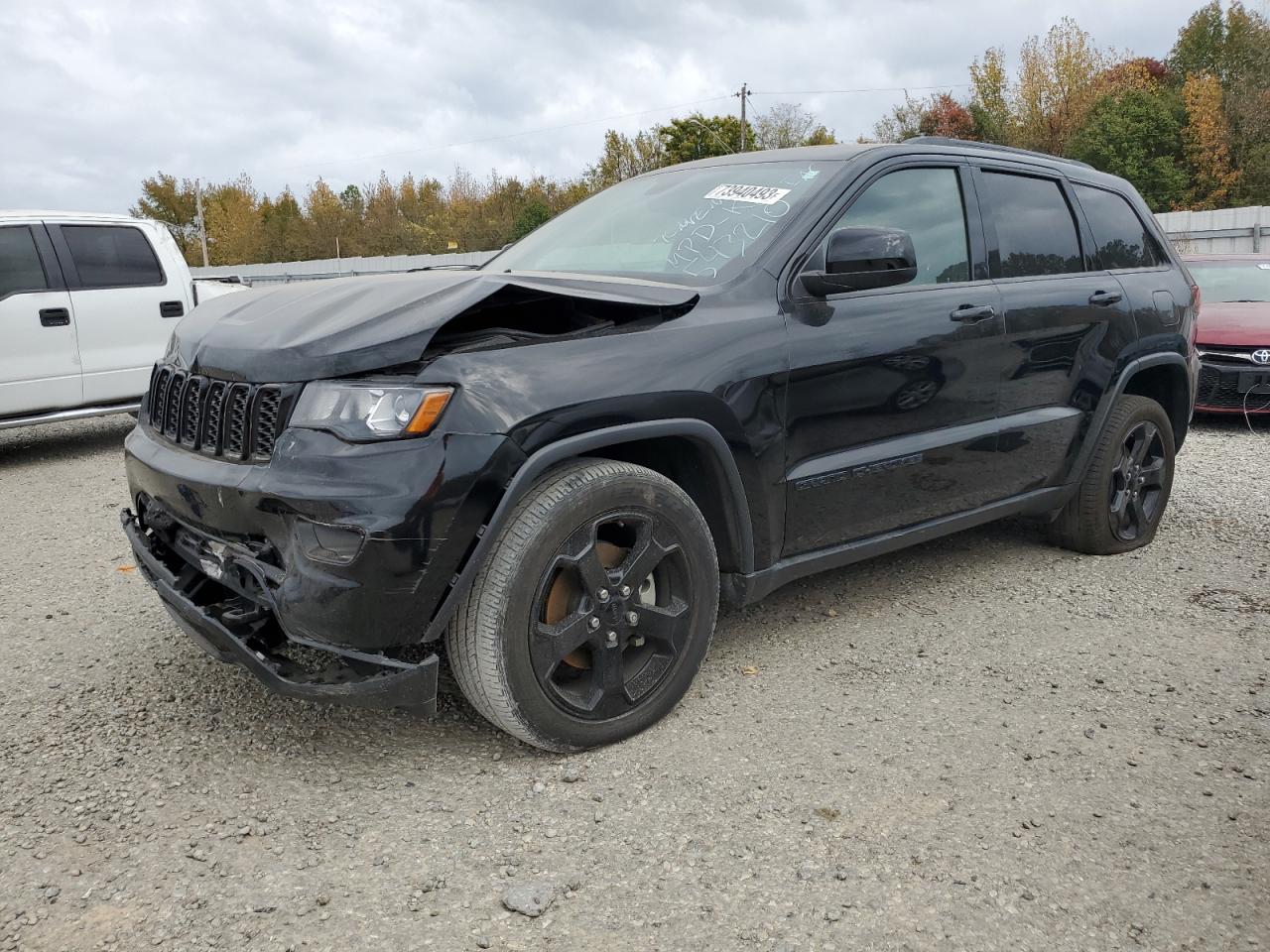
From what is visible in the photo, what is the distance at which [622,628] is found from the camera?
114 inches

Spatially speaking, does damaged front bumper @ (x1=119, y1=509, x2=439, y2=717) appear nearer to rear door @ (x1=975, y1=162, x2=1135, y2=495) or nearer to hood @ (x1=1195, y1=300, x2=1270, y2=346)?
rear door @ (x1=975, y1=162, x2=1135, y2=495)

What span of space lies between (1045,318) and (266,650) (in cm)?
316

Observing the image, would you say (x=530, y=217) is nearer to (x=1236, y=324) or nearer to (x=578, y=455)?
(x=1236, y=324)

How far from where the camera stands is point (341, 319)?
2.75 metres

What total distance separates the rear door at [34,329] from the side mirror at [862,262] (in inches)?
256

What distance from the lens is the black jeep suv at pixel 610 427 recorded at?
2564 millimetres

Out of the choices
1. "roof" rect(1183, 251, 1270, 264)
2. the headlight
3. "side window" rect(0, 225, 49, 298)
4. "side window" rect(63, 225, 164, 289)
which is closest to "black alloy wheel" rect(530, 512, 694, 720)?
the headlight

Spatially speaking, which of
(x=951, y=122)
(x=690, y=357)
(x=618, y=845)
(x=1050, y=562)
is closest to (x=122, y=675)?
(x=618, y=845)

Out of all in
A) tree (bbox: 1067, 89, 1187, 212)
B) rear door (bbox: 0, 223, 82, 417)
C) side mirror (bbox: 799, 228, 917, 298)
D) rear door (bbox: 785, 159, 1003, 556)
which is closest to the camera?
side mirror (bbox: 799, 228, 917, 298)

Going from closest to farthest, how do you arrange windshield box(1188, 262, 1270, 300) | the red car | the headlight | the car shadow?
the headlight → the car shadow → the red car → windshield box(1188, 262, 1270, 300)

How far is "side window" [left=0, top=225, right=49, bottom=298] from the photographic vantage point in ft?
24.4

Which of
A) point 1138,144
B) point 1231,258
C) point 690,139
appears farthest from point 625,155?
point 1231,258

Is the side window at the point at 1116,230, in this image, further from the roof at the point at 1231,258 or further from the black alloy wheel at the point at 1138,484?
the roof at the point at 1231,258

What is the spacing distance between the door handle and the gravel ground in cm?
118
